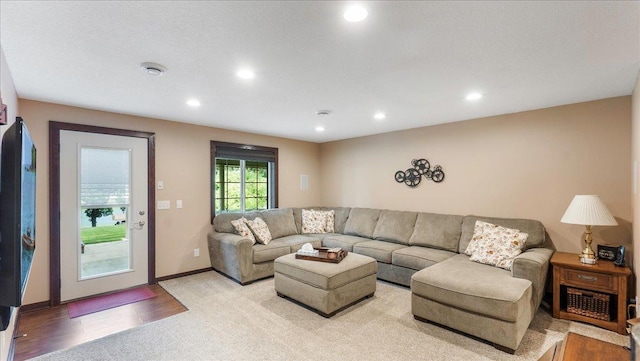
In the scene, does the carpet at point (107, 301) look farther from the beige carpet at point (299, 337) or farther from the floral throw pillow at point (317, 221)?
the floral throw pillow at point (317, 221)

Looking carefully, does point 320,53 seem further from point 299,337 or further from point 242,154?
point 242,154

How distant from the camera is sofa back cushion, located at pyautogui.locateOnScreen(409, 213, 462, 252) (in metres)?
4.04

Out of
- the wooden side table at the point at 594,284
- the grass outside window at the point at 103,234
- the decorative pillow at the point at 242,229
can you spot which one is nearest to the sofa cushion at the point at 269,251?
the decorative pillow at the point at 242,229

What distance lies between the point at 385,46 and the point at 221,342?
2730 mm

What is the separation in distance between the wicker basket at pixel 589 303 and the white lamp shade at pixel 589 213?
0.68 meters

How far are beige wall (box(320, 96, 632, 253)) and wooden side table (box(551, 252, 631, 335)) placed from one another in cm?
65

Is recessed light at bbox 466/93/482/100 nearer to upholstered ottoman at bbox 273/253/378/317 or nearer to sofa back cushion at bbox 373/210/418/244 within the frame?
sofa back cushion at bbox 373/210/418/244

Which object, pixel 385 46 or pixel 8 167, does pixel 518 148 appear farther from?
pixel 8 167

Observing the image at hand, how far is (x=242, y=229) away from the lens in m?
4.35

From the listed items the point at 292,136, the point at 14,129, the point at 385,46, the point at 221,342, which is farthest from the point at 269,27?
the point at 292,136

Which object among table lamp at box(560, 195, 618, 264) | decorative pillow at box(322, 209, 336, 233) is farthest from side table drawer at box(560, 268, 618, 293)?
decorative pillow at box(322, 209, 336, 233)

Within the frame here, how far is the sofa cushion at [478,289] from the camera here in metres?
2.39

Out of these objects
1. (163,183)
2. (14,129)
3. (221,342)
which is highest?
(14,129)

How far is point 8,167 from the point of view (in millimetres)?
1372
